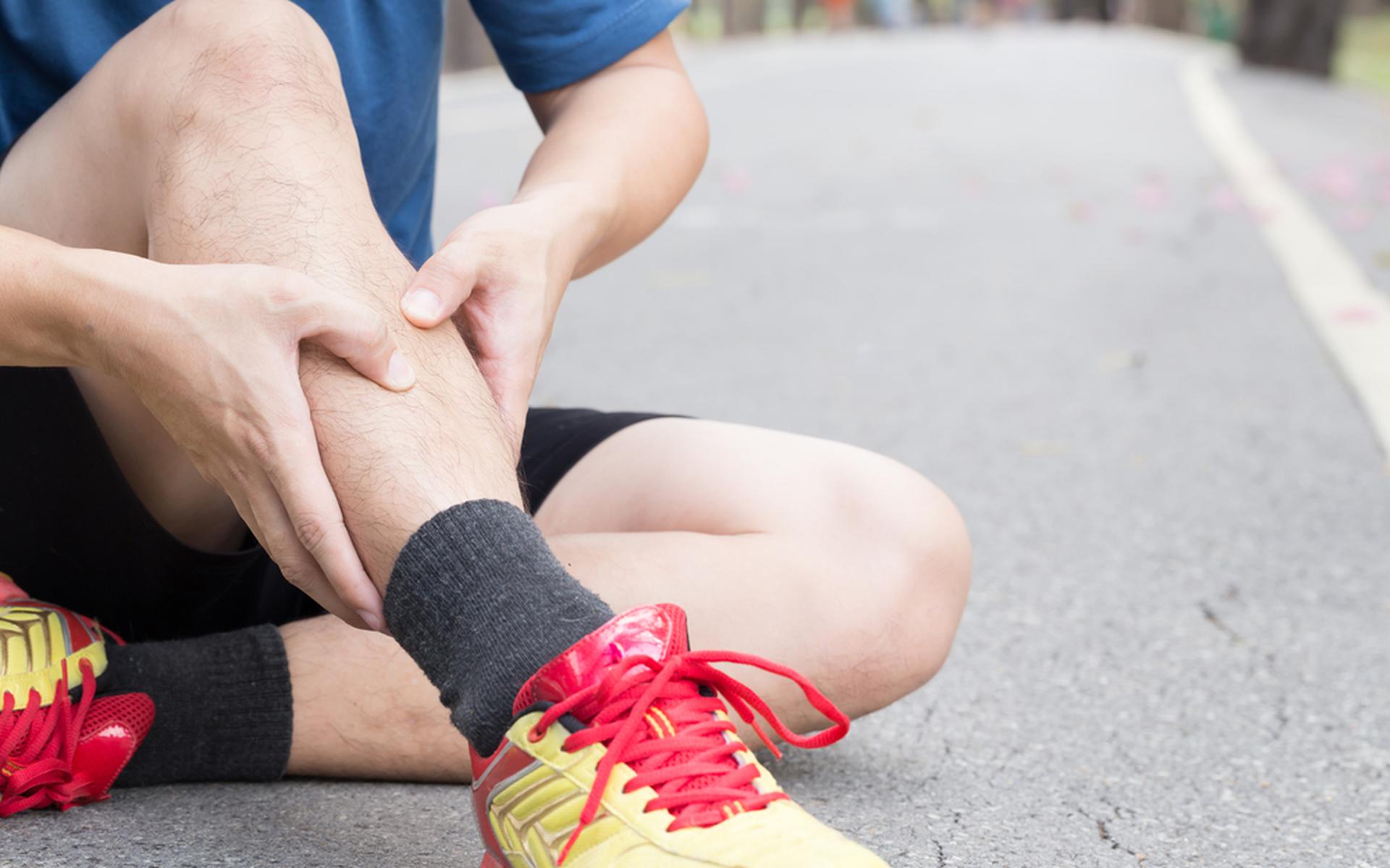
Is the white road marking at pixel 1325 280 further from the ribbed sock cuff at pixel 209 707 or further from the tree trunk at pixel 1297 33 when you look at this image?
the tree trunk at pixel 1297 33

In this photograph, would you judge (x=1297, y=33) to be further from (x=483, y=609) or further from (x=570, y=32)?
(x=483, y=609)

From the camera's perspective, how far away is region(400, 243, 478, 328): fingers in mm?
1212

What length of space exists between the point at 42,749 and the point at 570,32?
3.17 ft

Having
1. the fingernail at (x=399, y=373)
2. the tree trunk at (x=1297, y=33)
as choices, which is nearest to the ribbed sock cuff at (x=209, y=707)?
the fingernail at (x=399, y=373)

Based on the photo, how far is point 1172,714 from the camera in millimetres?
1752

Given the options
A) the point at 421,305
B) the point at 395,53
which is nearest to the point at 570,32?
the point at 395,53

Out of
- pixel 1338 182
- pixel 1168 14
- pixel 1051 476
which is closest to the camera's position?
pixel 1051 476

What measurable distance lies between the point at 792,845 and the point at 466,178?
18.2 ft

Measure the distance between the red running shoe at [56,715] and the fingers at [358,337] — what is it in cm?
45

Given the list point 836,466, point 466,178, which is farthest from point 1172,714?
point 466,178

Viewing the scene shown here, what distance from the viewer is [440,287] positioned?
1.23 metres

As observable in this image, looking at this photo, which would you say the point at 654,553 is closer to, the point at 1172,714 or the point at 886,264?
the point at 1172,714

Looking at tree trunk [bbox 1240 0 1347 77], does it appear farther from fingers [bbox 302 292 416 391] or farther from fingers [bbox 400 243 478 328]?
fingers [bbox 302 292 416 391]

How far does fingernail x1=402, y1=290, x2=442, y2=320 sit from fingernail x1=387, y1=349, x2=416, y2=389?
0.13ft
